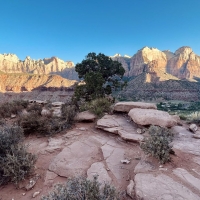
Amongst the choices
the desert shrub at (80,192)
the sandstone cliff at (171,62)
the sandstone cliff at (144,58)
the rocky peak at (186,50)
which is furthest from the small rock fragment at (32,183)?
the rocky peak at (186,50)

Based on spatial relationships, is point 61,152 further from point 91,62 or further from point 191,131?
point 91,62

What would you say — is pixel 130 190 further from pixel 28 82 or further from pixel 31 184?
pixel 28 82

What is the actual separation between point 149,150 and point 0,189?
13.8 ft

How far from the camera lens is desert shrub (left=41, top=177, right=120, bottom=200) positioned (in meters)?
2.67

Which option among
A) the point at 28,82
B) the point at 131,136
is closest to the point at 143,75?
the point at 28,82

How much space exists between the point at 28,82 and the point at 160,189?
339 feet

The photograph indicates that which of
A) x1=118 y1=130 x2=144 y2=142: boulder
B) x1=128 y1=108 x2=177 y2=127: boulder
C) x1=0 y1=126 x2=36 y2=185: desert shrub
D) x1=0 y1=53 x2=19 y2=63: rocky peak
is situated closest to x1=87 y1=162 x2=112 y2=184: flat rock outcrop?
x1=0 y1=126 x2=36 y2=185: desert shrub

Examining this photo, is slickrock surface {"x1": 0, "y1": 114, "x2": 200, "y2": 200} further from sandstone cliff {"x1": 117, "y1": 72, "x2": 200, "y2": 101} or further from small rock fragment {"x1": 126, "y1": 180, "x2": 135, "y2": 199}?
sandstone cliff {"x1": 117, "y1": 72, "x2": 200, "y2": 101}

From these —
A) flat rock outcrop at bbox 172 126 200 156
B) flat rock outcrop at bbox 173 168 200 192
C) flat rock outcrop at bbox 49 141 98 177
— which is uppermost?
flat rock outcrop at bbox 172 126 200 156

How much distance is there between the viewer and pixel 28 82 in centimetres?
9606

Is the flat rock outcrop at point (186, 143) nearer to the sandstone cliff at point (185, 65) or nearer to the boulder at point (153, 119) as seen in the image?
the boulder at point (153, 119)

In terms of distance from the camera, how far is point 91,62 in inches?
610

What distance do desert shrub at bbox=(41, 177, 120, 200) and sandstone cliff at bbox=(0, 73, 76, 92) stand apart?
290ft

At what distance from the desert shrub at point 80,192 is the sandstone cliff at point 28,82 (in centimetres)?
8834
